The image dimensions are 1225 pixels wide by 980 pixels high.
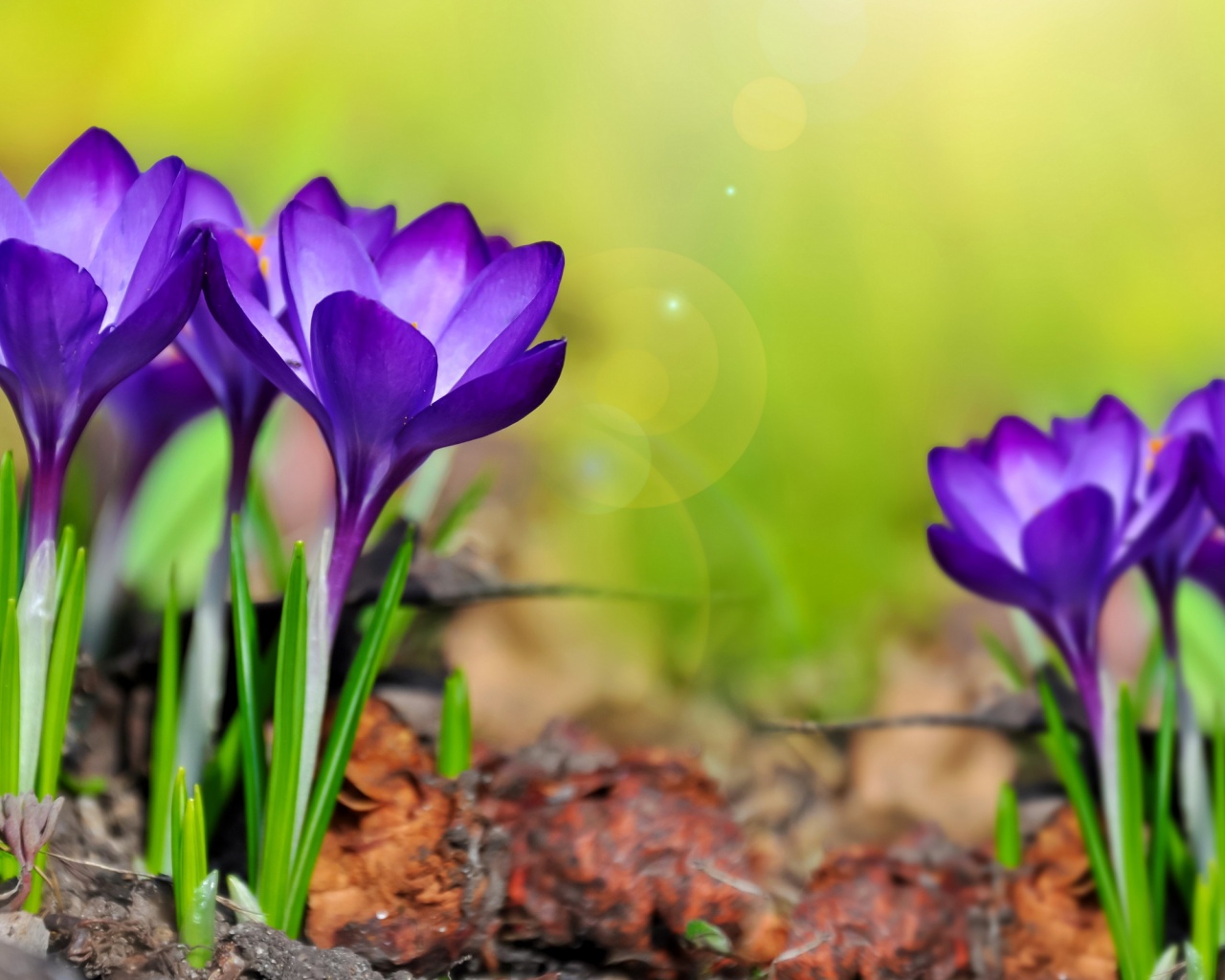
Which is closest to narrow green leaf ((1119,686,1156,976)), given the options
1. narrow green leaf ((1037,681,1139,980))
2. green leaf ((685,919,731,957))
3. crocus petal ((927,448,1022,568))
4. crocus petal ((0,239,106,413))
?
narrow green leaf ((1037,681,1139,980))

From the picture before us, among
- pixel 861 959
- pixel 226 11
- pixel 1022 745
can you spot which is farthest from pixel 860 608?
pixel 226 11

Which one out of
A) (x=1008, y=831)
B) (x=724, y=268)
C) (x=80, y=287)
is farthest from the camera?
(x=724, y=268)

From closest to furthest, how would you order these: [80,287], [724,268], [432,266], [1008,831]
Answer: [80,287], [432,266], [1008,831], [724,268]

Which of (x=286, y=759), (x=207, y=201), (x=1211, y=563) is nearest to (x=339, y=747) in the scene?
(x=286, y=759)

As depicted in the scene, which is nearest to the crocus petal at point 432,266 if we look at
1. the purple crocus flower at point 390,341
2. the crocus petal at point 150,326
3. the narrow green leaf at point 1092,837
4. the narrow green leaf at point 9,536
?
the purple crocus flower at point 390,341

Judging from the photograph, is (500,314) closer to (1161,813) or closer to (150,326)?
(150,326)

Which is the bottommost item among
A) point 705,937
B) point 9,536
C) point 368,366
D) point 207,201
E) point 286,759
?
point 705,937
